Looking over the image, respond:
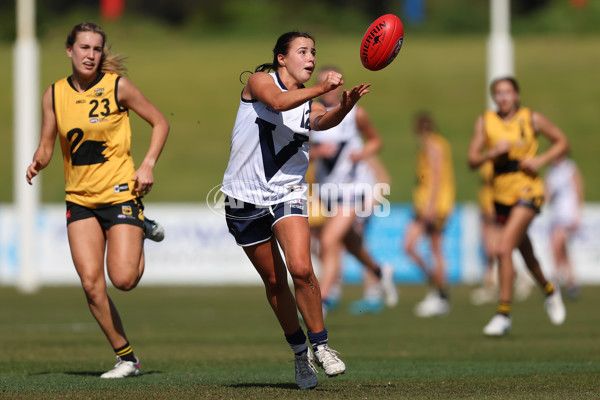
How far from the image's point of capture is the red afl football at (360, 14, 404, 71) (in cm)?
685

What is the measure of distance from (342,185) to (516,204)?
2526 millimetres

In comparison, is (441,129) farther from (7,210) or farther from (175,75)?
(7,210)

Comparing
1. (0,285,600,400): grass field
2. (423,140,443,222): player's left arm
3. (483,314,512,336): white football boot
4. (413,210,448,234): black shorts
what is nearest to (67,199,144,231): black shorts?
(0,285,600,400): grass field

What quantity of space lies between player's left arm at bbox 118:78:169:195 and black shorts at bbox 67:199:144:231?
0.14 meters

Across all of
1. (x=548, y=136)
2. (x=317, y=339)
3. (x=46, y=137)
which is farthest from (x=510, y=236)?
Answer: (x=46, y=137)

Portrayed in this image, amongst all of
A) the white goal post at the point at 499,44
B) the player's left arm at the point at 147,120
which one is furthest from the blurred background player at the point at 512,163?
the white goal post at the point at 499,44

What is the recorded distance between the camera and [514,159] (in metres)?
10.8

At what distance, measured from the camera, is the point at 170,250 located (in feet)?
67.1

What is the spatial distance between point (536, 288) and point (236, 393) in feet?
47.4

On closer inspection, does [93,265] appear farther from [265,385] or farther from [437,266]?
[437,266]

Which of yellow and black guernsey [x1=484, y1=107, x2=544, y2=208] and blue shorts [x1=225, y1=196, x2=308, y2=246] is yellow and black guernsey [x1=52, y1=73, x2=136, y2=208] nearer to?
blue shorts [x1=225, y1=196, x2=308, y2=246]

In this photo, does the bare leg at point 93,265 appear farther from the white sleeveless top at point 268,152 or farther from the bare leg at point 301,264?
the bare leg at point 301,264

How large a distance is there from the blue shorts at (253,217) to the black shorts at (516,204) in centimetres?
Answer: 435

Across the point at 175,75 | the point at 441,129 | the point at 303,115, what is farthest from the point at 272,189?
the point at 175,75
